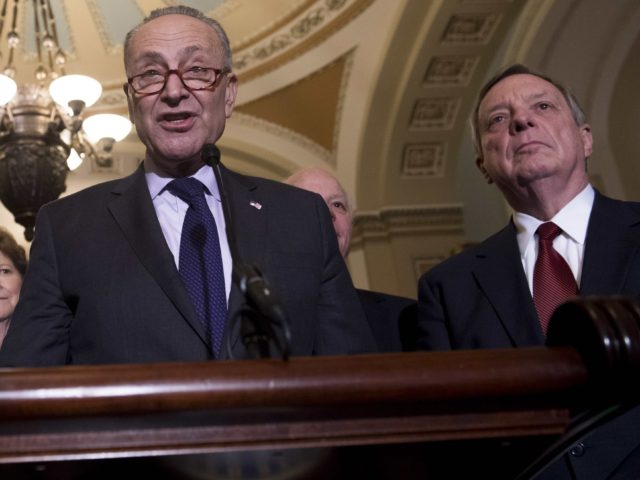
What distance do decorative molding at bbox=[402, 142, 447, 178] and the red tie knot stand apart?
5.65 meters

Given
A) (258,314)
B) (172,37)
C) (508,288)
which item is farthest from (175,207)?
(508,288)

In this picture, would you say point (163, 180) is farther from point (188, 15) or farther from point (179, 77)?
point (188, 15)

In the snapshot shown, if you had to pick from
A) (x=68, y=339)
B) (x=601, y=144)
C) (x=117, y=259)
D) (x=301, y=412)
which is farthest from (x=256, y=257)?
(x=601, y=144)

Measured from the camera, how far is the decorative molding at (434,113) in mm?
7141

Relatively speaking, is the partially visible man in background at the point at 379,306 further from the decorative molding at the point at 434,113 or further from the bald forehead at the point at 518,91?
the decorative molding at the point at 434,113

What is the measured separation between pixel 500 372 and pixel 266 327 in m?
0.27

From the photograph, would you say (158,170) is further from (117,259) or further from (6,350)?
(6,350)

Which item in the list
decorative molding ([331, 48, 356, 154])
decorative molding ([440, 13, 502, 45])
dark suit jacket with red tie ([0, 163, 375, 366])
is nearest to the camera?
dark suit jacket with red tie ([0, 163, 375, 366])

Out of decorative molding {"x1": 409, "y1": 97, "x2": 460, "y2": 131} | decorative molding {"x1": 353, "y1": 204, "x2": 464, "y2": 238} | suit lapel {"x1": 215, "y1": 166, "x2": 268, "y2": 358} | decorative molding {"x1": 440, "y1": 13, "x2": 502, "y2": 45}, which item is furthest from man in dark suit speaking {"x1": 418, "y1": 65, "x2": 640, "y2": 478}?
decorative molding {"x1": 353, "y1": 204, "x2": 464, "y2": 238}

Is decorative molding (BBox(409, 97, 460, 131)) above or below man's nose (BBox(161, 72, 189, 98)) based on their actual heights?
above

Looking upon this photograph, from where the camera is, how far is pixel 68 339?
1.38m

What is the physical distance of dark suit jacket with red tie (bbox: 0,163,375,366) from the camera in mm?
1316

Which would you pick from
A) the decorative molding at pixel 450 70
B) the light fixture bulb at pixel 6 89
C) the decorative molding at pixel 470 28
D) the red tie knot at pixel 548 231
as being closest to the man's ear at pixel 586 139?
the red tie knot at pixel 548 231

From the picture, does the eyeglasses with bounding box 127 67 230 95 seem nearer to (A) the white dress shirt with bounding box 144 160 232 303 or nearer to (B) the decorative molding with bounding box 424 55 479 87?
(A) the white dress shirt with bounding box 144 160 232 303
